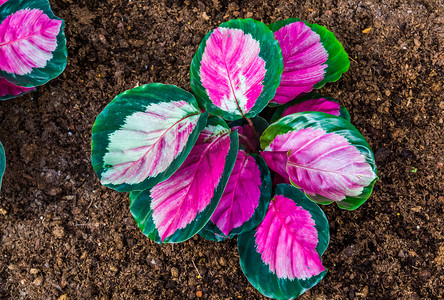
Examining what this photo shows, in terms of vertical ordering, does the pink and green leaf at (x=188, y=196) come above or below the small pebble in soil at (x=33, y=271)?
above

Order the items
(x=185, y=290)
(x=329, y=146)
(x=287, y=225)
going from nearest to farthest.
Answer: (x=329, y=146) → (x=287, y=225) → (x=185, y=290)

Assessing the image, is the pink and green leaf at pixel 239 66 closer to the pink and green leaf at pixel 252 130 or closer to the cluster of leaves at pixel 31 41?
the pink and green leaf at pixel 252 130

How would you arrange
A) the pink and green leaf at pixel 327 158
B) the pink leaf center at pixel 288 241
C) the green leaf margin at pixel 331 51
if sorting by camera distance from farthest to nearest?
the green leaf margin at pixel 331 51, the pink leaf center at pixel 288 241, the pink and green leaf at pixel 327 158

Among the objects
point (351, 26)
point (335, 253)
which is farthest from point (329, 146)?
point (351, 26)

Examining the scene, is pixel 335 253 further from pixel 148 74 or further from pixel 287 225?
pixel 148 74

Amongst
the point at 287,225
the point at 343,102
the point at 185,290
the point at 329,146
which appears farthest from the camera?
the point at 343,102

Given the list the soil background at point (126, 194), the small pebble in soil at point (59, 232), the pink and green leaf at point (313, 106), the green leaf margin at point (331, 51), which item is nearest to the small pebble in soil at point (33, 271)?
the soil background at point (126, 194)
